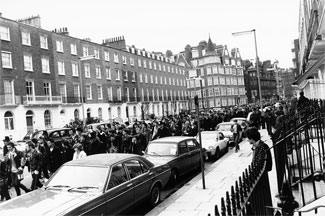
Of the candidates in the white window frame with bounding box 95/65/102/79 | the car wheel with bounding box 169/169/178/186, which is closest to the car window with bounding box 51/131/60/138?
the car wheel with bounding box 169/169/178/186

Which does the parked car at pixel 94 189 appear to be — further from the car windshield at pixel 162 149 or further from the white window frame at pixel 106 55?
the white window frame at pixel 106 55

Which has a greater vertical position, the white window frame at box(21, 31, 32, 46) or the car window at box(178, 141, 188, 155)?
the white window frame at box(21, 31, 32, 46)

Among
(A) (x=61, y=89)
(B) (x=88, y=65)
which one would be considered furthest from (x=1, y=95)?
(B) (x=88, y=65)

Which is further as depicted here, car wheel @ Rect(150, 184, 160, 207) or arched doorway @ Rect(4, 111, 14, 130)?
arched doorway @ Rect(4, 111, 14, 130)

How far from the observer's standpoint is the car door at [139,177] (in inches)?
297

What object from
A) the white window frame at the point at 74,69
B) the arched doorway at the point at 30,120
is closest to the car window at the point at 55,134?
the arched doorway at the point at 30,120

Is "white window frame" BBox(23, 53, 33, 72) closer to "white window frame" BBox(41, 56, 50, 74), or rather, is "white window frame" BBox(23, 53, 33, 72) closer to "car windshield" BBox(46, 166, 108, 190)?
"white window frame" BBox(41, 56, 50, 74)

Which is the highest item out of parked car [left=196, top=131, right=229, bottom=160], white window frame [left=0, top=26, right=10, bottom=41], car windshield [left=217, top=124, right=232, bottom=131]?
white window frame [left=0, top=26, right=10, bottom=41]

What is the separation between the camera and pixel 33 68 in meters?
38.0

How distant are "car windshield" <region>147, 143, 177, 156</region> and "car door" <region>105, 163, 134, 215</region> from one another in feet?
12.7

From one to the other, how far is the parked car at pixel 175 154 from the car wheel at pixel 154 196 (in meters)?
1.82

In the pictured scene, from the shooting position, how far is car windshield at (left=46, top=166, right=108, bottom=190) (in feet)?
21.7

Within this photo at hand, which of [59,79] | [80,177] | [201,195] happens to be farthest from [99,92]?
[80,177]

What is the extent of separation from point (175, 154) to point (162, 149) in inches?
19.8
